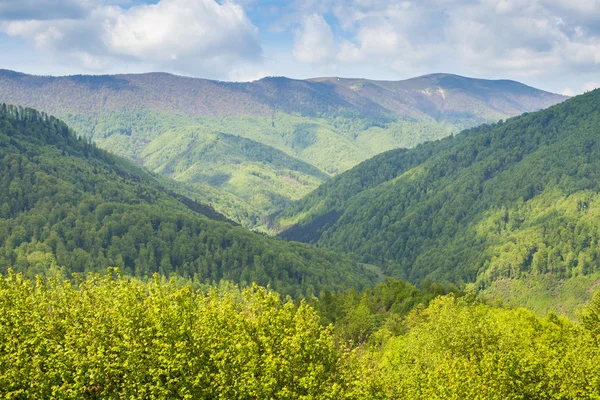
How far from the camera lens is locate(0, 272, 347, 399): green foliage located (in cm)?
4666

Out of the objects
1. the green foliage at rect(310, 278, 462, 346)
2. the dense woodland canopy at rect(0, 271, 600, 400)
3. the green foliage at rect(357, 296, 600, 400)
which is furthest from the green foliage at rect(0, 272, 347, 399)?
the green foliage at rect(310, 278, 462, 346)

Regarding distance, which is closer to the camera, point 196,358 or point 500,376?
point 196,358

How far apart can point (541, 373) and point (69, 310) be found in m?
53.3

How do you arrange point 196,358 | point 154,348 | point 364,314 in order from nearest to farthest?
1. point 196,358
2. point 154,348
3. point 364,314

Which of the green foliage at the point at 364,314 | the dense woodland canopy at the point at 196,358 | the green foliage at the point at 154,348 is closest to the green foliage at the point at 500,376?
the dense woodland canopy at the point at 196,358

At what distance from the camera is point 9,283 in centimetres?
5875

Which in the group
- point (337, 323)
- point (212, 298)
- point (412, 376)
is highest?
point (212, 298)

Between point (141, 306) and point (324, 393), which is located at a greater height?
point (141, 306)

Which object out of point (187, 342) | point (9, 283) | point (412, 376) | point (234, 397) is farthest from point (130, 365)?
point (412, 376)

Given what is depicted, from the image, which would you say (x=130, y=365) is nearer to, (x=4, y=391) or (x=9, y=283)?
(x=4, y=391)

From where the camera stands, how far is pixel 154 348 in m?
50.6

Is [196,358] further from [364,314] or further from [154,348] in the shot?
[364,314]

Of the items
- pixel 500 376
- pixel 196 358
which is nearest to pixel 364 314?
pixel 500 376

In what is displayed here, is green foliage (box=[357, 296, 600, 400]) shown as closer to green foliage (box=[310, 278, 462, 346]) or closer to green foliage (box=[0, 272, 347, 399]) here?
green foliage (box=[0, 272, 347, 399])
